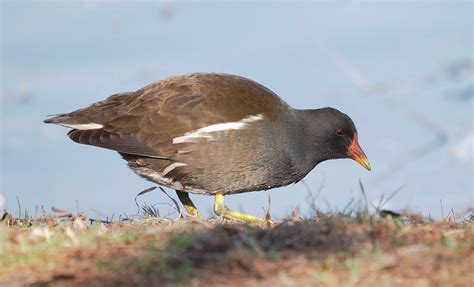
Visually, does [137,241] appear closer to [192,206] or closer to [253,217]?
[253,217]

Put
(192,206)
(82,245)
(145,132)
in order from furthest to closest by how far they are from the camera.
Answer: (192,206)
(145,132)
(82,245)

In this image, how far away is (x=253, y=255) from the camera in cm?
502

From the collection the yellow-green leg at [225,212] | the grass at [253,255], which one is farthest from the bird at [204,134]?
the grass at [253,255]

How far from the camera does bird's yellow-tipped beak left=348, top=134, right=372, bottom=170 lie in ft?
35.5

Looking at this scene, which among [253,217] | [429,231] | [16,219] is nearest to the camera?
[429,231]

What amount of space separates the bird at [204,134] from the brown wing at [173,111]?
1cm

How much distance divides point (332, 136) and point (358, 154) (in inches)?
19.9

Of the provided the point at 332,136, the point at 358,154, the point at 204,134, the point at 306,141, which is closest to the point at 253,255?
the point at 204,134

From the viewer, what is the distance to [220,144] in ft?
31.5

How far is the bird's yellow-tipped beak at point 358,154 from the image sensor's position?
10812mm

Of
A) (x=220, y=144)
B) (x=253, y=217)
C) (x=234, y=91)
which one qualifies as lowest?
(x=253, y=217)

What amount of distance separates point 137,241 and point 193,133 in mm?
3892

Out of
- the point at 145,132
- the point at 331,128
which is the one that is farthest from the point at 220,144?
the point at 331,128

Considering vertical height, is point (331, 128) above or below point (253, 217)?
above
